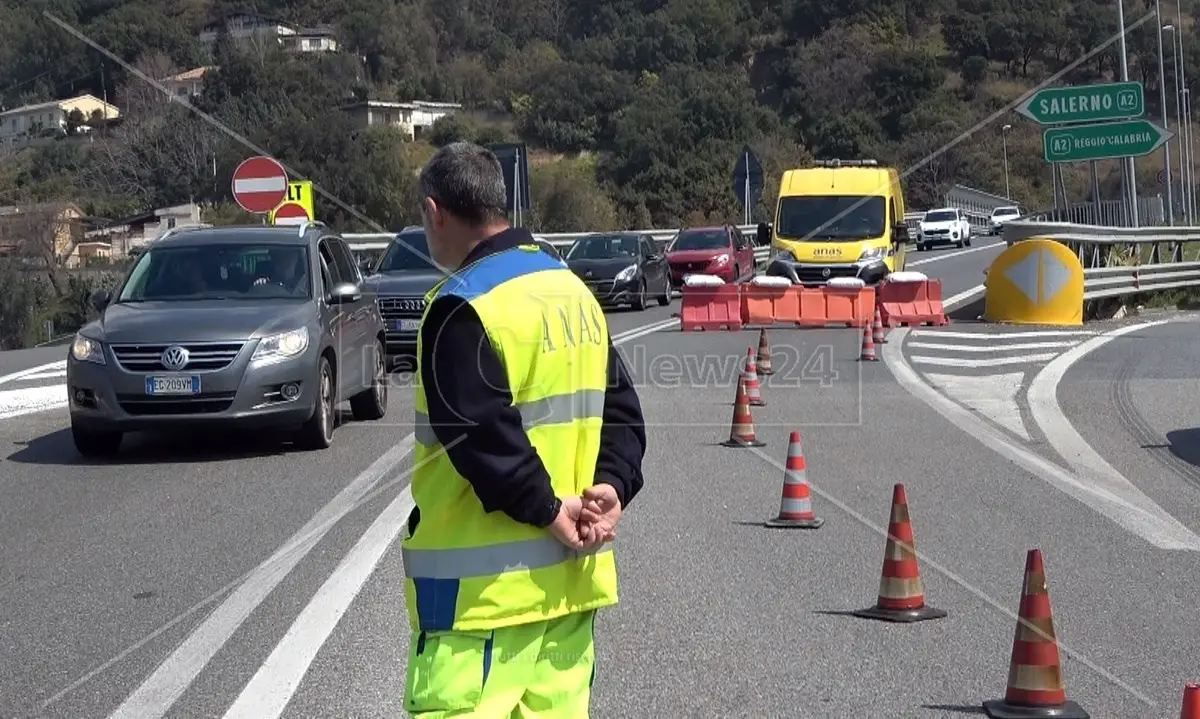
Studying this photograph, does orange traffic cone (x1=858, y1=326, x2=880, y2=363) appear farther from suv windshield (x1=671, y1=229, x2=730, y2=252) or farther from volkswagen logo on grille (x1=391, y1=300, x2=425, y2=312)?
suv windshield (x1=671, y1=229, x2=730, y2=252)

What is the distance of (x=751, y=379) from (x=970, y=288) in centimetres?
1875

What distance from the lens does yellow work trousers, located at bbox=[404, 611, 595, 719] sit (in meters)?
3.28

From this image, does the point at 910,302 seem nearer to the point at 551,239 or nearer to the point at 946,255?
the point at 551,239

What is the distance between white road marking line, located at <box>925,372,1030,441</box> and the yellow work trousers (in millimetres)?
9980

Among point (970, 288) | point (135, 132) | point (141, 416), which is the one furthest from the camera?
point (135, 132)

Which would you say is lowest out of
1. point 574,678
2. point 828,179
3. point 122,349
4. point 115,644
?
point 115,644

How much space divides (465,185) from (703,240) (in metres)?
31.7

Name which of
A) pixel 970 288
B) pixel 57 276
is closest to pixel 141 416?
pixel 970 288

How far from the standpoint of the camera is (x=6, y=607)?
7453mm

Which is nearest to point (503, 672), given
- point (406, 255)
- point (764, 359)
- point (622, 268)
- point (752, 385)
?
point (752, 385)

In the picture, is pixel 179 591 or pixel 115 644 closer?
pixel 115 644

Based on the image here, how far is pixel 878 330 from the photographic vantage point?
22547 millimetres

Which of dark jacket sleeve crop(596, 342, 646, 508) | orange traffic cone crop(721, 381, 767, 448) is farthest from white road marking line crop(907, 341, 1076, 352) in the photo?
dark jacket sleeve crop(596, 342, 646, 508)

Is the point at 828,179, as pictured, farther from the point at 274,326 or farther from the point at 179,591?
the point at 179,591
